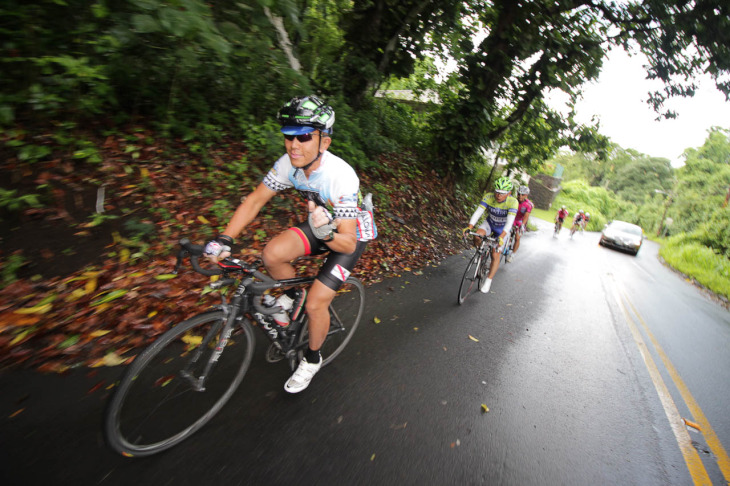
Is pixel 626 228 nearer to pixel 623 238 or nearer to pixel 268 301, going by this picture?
pixel 623 238

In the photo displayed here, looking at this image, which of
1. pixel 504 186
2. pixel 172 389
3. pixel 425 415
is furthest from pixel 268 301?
pixel 504 186

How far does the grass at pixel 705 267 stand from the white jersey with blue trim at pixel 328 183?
639 inches

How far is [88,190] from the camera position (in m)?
3.80

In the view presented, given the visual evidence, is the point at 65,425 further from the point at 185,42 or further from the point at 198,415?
the point at 185,42

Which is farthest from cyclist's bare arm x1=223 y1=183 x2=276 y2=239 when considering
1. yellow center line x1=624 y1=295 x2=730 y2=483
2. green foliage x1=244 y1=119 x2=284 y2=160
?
yellow center line x1=624 y1=295 x2=730 y2=483

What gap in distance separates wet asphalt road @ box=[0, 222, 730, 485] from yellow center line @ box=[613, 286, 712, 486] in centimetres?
6

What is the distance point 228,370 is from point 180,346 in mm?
514

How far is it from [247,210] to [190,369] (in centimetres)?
124

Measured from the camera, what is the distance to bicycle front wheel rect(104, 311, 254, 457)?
189cm

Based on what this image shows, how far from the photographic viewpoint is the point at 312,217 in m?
1.95

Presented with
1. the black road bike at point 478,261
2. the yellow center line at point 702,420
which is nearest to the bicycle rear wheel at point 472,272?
the black road bike at point 478,261

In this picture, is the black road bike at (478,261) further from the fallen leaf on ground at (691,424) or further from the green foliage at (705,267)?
the green foliage at (705,267)

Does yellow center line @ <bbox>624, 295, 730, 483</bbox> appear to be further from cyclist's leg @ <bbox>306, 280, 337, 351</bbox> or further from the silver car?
the silver car

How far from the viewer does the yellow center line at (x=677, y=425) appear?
2789 mm
